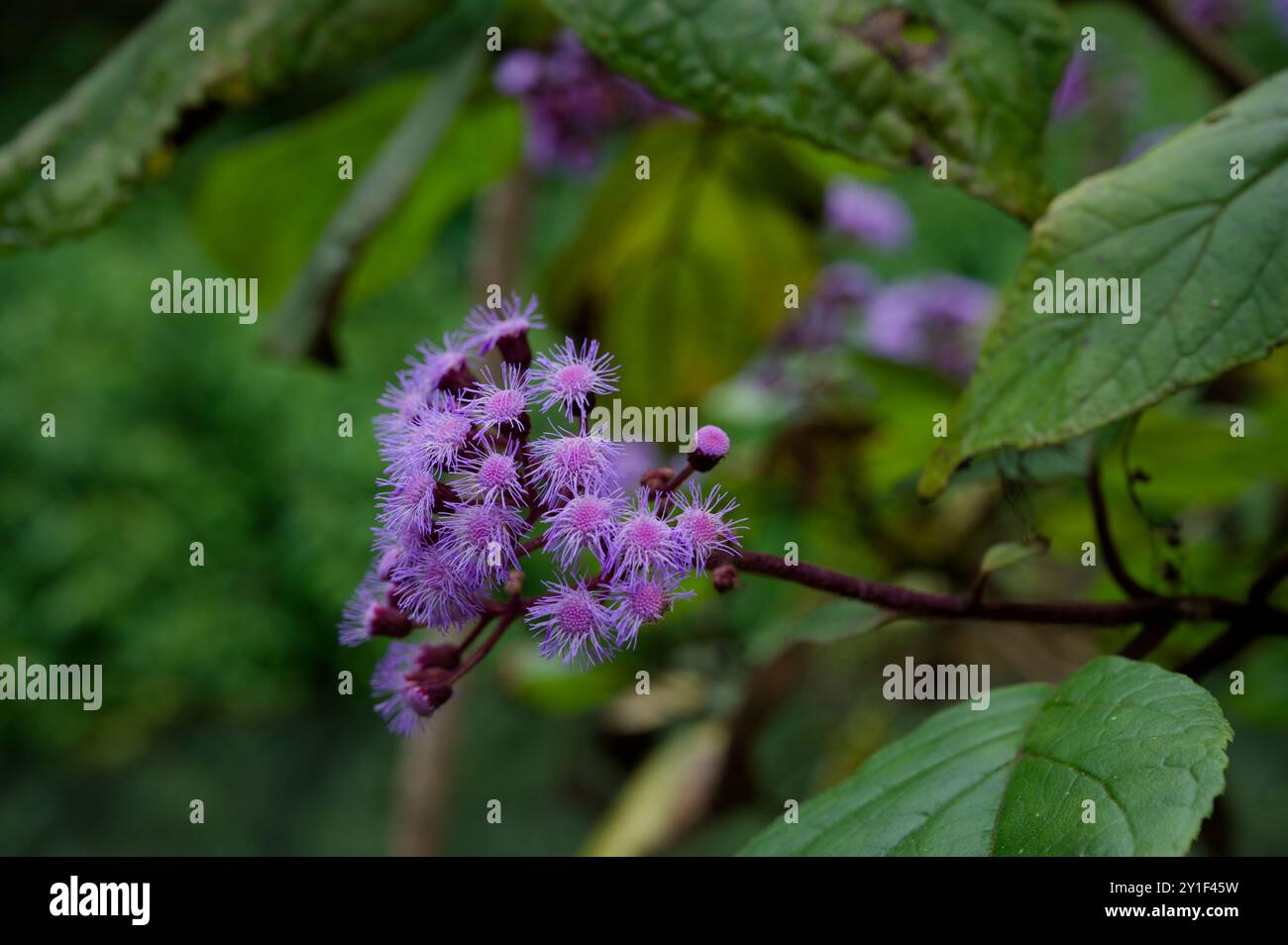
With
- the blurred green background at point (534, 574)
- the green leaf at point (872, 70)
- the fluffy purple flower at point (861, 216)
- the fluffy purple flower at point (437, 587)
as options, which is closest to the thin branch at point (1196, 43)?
the blurred green background at point (534, 574)

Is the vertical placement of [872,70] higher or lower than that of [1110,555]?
higher

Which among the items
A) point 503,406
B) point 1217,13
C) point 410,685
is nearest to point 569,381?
point 503,406

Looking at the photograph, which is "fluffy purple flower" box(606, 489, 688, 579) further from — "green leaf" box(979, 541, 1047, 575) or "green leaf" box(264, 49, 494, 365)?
"green leaf" box(264, 49, 494, 365)

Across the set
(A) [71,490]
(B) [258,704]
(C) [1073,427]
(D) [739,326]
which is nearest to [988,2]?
(C) [1073,427]

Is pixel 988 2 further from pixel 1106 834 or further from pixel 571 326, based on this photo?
pixel 571 326

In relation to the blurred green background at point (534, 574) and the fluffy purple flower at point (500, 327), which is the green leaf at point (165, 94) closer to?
the blurred green background at point (534, 574)

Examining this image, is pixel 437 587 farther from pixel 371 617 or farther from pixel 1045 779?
pixel 1045 779
